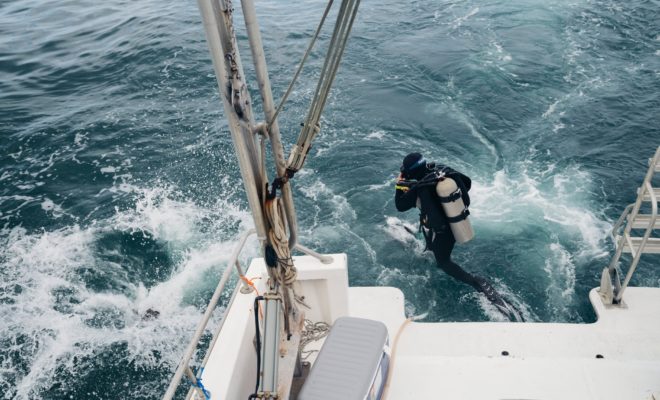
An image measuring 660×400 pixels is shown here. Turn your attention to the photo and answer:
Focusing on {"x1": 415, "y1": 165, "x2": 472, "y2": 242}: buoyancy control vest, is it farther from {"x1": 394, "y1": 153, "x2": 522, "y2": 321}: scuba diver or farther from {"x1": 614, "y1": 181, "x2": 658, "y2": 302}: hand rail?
{"x1": 614, "y1": 181, "x2": 658, "y2": 302}: hand rail

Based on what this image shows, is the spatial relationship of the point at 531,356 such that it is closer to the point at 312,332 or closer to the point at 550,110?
the point at 312,332

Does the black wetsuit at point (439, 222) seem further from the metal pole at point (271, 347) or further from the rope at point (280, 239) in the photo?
the metal pole at point (271, 347)

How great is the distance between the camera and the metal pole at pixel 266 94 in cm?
205

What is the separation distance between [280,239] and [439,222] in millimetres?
2571

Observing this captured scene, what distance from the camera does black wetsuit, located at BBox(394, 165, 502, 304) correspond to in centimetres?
474

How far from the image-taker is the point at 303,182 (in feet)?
25.6

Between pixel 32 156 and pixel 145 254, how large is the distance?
13.0 ft

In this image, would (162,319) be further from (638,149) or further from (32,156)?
(638,149)

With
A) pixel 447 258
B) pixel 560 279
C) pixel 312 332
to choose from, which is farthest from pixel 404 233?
pixel 312 332

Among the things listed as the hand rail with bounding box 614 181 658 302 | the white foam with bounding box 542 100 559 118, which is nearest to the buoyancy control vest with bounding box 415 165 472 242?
the hand rail with bounding box 614 181 658 302

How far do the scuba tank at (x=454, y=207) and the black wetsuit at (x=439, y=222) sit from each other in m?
0.10

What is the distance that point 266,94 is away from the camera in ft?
7.52

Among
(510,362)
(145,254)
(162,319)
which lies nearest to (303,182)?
(145,254)

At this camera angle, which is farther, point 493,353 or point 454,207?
point 454,207
